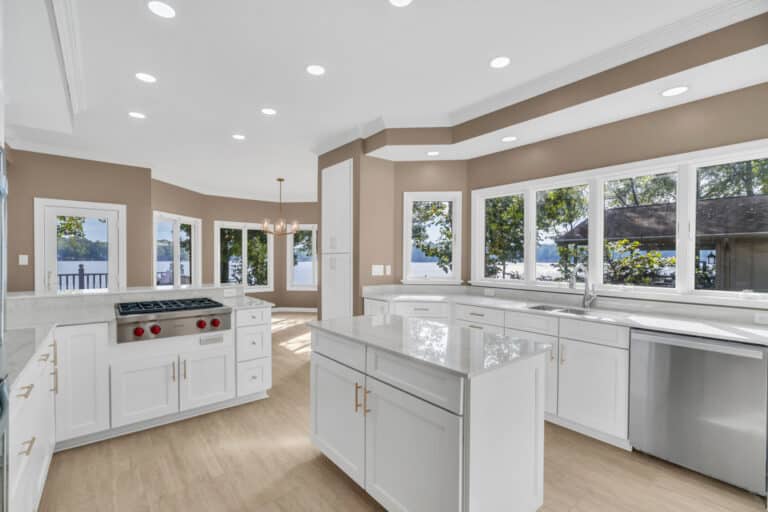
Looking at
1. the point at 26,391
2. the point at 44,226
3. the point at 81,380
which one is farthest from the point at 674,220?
the point at 44,226

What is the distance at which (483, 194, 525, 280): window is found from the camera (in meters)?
4.04

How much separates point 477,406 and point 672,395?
1741mm

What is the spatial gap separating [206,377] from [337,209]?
91.6 inches

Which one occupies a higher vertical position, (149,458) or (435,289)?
(435,289)

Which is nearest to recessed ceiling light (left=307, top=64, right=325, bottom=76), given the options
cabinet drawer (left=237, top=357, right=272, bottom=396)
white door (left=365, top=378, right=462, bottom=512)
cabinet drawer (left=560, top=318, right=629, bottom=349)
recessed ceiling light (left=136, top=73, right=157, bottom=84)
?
recessed ceiling light (left=136, top=73, right=157, bottom=84)

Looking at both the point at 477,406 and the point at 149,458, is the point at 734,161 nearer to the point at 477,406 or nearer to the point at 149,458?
the point at 477,406

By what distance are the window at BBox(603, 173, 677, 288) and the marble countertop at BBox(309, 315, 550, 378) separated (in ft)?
6.45

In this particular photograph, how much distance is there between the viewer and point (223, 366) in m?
3.08

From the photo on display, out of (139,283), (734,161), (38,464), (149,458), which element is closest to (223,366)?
(149,458)

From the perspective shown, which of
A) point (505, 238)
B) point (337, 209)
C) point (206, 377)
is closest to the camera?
point (206, 377)

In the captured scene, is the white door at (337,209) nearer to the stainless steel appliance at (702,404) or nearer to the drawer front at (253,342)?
the drawer front at (253,342)

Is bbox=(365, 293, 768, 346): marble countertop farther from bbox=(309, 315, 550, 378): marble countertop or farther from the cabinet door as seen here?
bbox=(309, 315, 550, 378): marble countertop

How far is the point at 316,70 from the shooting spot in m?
2.76

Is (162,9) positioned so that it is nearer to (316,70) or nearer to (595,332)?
(316,70)
